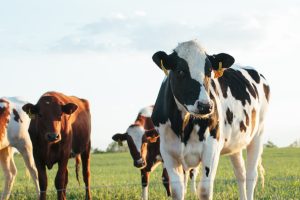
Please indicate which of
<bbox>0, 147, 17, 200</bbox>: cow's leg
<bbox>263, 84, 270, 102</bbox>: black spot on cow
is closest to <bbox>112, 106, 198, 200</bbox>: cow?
<bbox>0, 147, 17, 200</bbox>: cow's leg

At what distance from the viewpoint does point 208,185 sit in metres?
8.50

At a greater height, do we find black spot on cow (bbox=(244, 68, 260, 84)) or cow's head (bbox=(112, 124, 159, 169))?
black spot on cow (bbox=(244, 68, 260, 84))

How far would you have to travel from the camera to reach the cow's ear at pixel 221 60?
28.2 ft

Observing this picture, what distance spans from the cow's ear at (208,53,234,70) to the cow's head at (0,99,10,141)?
7580mm

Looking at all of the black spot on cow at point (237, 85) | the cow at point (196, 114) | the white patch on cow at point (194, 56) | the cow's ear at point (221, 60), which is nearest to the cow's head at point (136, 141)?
the black spot on cow at point (237, 85)

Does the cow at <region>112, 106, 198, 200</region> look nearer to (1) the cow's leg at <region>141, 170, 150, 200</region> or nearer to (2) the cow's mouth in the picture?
(1) the cow's leg at <region>141, 170, 150, 200</region>

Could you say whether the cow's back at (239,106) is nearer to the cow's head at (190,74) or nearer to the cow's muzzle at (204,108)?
the cow's head at (190,74)

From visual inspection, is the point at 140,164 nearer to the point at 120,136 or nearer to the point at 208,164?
the point at 120,136

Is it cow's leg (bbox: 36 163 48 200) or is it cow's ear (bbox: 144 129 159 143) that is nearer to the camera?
cow's leg (bbox: 36 163 48 200)

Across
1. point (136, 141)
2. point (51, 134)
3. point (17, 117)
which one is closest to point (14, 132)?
point (17, 117)

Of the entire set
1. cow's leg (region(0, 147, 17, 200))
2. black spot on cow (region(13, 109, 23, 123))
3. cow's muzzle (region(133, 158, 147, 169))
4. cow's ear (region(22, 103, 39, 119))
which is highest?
cow's ear (region(22, 103, 39, 119))

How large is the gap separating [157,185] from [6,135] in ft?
14.2

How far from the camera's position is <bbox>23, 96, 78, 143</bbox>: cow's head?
1100 centimetres

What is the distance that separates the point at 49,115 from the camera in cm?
1121
